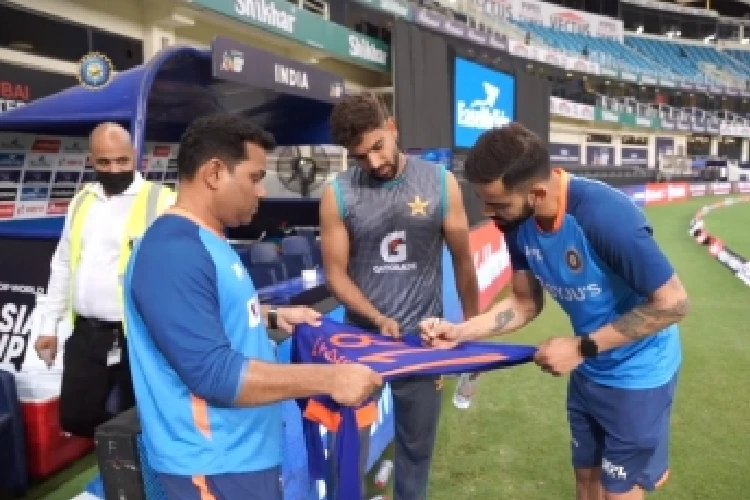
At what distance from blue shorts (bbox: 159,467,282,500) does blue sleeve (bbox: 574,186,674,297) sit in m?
1.26

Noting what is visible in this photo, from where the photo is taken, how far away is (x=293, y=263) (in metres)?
6.58

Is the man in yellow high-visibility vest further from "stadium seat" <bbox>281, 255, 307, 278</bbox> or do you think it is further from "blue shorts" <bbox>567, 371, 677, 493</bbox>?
"stadium seat" <bbox>281, 255, 307, 278</bbox>

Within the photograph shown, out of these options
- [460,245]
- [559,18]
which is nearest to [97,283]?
[460,245]

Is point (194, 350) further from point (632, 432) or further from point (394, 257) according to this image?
point (632, 432)

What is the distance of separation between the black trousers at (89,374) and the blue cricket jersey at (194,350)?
161cm

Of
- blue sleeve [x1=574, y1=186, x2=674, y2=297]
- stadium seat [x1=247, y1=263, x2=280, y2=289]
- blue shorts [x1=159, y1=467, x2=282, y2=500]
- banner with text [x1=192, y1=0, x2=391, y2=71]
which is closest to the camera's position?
blue shorts [x1=159, y1=467, x2=282, y2=500]

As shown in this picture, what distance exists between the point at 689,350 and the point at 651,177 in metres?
29.2

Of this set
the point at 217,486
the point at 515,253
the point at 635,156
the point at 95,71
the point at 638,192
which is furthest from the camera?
the point at 635,156

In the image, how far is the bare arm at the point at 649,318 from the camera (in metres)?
2.09

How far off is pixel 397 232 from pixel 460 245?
12.6 inches

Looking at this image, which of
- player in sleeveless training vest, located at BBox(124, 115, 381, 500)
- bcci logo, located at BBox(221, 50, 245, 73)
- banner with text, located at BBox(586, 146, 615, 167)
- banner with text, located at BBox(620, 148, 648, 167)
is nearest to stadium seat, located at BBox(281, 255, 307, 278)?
bcci logo, located at BBox(221, 50, 245, 73)

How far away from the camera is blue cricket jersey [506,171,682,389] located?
207cm

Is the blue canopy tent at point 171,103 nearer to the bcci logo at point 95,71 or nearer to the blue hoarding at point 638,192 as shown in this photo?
the bcci logo at point 95,71

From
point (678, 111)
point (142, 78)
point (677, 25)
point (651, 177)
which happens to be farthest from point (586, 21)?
point (142, 78)
